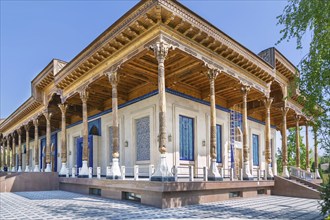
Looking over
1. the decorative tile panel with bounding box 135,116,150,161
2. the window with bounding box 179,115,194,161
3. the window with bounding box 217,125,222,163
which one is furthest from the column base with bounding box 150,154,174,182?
the window with bounding box 217,125,222,163

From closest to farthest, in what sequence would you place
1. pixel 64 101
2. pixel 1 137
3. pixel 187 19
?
pixel 187 19, pixel 64 101, pixel 1 137

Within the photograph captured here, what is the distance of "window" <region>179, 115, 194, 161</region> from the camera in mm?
14344

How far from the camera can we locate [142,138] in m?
14.9

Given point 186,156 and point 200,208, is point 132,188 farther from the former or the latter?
point 186,156

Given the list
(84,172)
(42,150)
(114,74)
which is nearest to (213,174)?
(114,74)

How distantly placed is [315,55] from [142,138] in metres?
9.68

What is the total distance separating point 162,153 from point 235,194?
5.00 m

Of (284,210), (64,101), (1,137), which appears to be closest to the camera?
(284,210)

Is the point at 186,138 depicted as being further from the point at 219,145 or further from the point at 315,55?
the point at 315,55

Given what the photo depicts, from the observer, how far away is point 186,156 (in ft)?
47.6

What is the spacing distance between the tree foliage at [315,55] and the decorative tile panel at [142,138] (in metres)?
8.44

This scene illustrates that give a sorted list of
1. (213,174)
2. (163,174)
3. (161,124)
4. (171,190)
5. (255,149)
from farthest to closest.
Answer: (255,149)
(213,174)
(161,124)
(163,174)
(171,190)

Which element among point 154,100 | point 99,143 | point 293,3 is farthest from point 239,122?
point 293,3

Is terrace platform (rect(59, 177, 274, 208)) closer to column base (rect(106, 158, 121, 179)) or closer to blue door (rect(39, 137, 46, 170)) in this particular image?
column base (rect(106, 158, 121, 179))
